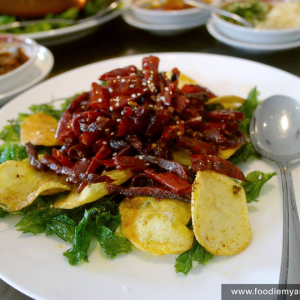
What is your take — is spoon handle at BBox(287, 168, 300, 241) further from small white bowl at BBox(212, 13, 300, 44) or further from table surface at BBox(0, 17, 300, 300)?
table surface at BBox(0, 17, 300, 300)

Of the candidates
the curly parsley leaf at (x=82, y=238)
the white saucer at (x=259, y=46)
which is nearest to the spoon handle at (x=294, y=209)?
the curly parsley leaf at (x=82, y=238)

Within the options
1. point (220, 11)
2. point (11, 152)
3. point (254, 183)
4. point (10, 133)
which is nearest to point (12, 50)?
point (10, 133)

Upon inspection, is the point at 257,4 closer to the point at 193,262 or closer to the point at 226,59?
the point at 226,59

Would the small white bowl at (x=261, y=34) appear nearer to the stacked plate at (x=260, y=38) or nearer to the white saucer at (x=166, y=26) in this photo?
the stacked plate at (x=260, y=38)

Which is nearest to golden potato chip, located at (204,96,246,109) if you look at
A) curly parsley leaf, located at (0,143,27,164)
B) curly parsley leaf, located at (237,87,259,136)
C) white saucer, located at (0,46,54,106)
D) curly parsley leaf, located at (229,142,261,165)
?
curly parsley leaf, located at (237,87,259,136)

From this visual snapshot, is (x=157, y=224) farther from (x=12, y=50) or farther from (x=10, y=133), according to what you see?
(x=12, y=50)

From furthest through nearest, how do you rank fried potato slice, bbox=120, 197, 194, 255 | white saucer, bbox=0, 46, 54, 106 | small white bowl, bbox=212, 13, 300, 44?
small white bowl, bbox=212, 13, 300, 44 → white saucer, bbox=0, 46, 54, 106 → fried potato slice, bbox=120, 197, 194, 255
